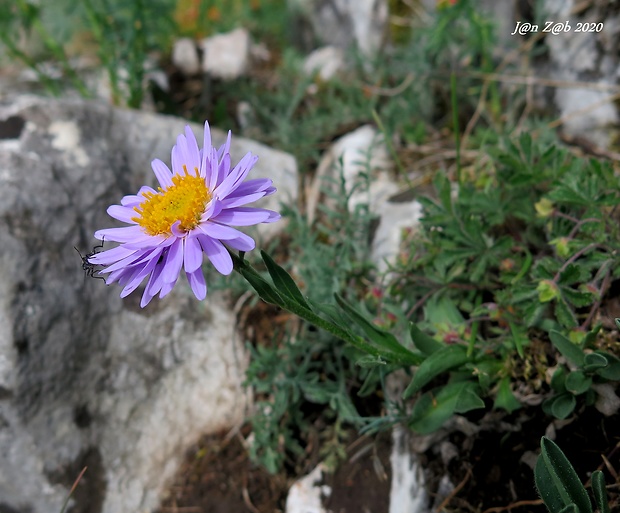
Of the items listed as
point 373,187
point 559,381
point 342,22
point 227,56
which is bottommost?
point 559,381

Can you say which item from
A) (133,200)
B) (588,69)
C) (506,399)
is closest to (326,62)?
(588,69)

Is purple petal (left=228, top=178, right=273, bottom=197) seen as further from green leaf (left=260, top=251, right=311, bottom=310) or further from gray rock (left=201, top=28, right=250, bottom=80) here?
gray rock (left=201, top=28, right=250, bottom=80)

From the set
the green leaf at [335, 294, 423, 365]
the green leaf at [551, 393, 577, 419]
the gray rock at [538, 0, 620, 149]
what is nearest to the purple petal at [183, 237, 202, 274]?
the green leaf at [335, 294, 423, 365]

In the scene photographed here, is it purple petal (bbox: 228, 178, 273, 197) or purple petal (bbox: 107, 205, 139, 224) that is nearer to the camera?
purple petal (bbox: 228, 178, 273, 197)

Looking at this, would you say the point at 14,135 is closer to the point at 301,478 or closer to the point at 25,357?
the point at 25,357

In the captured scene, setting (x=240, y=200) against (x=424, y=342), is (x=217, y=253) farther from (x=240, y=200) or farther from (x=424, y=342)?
(x=424, y=342)

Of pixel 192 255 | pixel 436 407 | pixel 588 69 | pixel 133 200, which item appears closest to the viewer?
pixel 192 255

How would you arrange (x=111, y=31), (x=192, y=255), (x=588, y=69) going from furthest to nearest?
(x=111, y=31) < (x=588, y=69) < (x=192, y=255)

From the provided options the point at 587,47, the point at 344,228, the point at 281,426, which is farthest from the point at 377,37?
the point at 281,426
